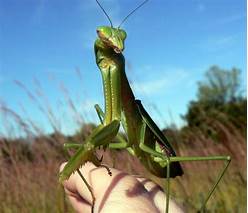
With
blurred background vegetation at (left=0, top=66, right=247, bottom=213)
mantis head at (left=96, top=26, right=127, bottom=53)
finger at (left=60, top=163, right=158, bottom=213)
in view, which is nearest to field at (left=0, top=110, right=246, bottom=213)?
blurred background vegetation at (left=0, top=66, right=247, bottom=213)

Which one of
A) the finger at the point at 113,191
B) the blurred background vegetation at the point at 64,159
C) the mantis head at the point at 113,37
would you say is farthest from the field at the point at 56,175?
the mantis head at the point at 113,37

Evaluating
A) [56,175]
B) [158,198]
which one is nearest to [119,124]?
[158,198]

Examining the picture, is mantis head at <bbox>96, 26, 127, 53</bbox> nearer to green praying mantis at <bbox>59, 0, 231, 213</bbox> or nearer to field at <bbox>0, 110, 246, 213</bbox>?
green praying mantis at <bbox>59, 0, 231, 213</bbox>

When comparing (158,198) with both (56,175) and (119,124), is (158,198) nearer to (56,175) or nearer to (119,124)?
(119,124)

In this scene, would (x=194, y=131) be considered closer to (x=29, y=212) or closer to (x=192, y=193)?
(x=192, y=193)

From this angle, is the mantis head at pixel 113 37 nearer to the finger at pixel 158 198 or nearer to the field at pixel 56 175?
the finger at pixel 158 198

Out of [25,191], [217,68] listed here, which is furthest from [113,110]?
[217,68]
